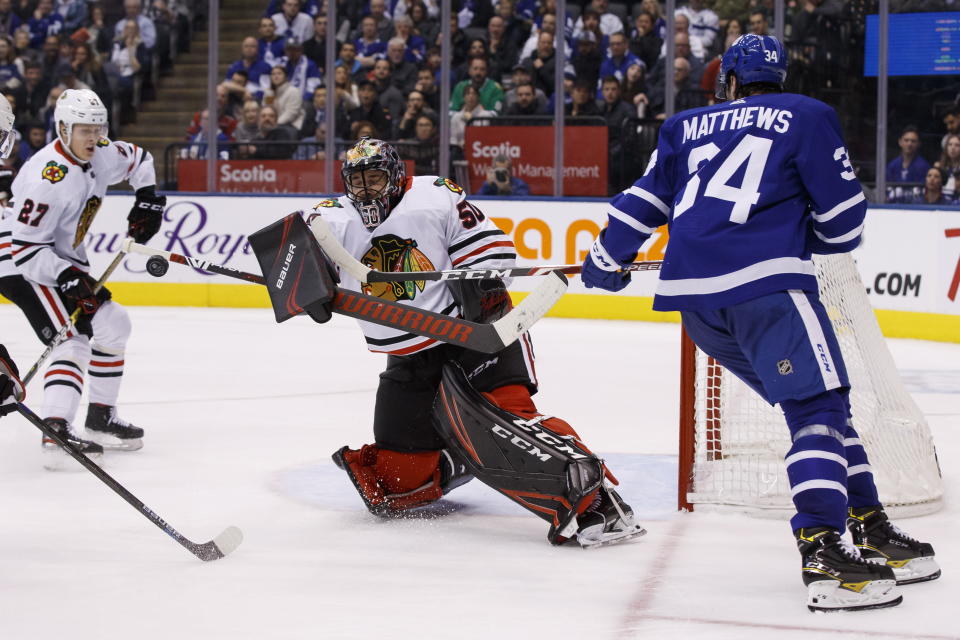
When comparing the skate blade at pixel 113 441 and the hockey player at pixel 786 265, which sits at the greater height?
the hockey player at pixel 786 265

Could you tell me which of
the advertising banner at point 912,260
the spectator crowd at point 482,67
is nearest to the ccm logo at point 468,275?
the advertising banner at point 912,260

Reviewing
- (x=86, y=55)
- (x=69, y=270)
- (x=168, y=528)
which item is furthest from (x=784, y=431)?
(x=86, y=55)

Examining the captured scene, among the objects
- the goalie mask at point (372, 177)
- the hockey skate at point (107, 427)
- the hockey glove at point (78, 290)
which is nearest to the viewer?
the goalie mask at point (372, 177)

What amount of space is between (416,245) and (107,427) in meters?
1.60

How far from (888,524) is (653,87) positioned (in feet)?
19.1

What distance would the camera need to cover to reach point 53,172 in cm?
426

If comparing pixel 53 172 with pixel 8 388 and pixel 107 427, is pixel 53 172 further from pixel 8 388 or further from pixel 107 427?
pixel 8 388

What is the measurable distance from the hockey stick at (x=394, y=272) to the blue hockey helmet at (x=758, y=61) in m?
0.49

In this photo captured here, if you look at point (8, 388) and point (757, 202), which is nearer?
point (757, 202)

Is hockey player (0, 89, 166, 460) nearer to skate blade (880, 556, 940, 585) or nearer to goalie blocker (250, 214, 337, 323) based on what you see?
goalie blocker (250, 214, 337, 323)

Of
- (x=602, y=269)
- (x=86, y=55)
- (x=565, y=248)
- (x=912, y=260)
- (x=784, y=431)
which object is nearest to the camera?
(x=602, y=269)

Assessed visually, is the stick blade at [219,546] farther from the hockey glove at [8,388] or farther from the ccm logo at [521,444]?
the ccm logo at [521,444]

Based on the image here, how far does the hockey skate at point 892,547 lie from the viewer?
2752mm

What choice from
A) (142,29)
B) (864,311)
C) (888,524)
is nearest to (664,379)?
(864,311)
